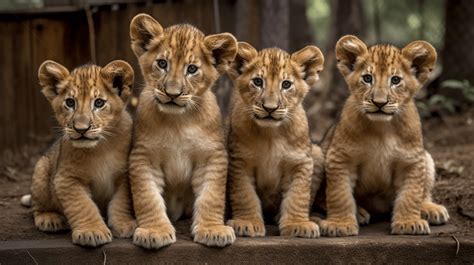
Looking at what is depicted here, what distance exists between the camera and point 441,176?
8.24 meters

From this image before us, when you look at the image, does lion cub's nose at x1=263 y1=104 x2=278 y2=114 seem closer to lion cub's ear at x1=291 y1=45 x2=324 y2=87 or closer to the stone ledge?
lion cub's ear at x1=291 y1=45 x2=324 y2=87

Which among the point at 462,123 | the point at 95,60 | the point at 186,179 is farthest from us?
the point at 462,123

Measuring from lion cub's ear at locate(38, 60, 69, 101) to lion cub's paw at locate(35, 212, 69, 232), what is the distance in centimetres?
94

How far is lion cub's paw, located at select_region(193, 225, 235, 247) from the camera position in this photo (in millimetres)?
5973

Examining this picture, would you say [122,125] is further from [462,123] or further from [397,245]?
[462,123]

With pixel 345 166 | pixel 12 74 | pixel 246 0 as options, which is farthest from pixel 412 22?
pixel 345 166

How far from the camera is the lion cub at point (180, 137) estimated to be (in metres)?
6.01

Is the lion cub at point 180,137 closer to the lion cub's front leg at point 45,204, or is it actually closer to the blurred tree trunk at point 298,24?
the lion cub's front leg at point 45,204

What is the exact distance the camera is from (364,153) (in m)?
6.43


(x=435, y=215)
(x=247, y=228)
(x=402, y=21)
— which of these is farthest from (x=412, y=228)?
(x=402, y=21)

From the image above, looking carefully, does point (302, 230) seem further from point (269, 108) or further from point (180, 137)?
point (180, 137)

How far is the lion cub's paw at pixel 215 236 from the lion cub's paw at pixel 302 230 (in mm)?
447

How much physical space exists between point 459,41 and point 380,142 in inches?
215

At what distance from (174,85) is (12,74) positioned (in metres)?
3.77
